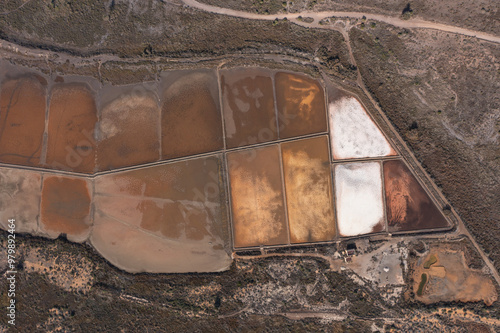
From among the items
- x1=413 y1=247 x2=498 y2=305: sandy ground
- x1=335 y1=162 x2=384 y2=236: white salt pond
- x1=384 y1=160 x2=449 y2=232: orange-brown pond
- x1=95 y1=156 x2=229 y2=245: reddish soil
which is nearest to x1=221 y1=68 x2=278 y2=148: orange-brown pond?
x1=95 y1=156 x2=229 y2=245: reddish soil

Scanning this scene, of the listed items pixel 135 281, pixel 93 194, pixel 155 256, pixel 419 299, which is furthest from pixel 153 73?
pixel 419 299

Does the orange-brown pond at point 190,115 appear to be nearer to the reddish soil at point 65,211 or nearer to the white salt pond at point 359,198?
the reddish soil at point 65,211

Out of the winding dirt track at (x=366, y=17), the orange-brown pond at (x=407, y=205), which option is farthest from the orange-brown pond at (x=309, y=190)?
the winding dirt track at (x=366, y=17)

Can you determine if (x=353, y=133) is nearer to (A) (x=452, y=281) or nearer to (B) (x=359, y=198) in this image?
(B) (x=359, y=198)

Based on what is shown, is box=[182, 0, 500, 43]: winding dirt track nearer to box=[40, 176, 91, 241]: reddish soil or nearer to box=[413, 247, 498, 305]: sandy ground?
box=[413, 247, 498, 305]: sandy ground

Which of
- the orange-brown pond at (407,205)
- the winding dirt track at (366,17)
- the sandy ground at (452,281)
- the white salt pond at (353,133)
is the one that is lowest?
the sandy ground at (452,281)

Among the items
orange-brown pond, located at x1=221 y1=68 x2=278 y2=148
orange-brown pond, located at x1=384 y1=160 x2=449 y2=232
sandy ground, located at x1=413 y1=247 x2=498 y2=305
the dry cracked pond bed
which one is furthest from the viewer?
orange-brown pond, located at x1=221 y1=68 x2=278 y2=148
